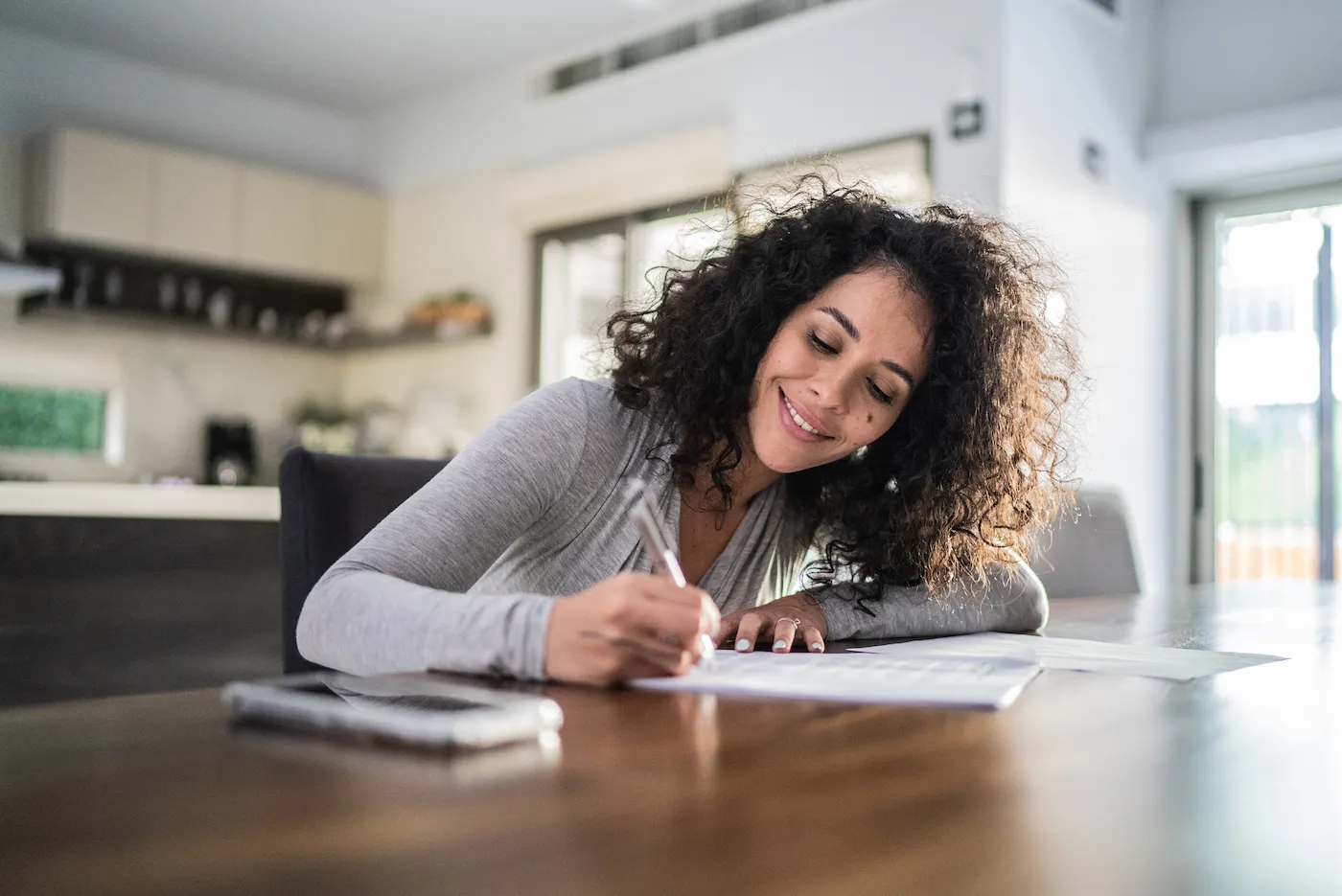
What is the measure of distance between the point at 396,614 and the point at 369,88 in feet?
17.7

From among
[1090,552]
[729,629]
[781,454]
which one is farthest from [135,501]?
[1090,552]

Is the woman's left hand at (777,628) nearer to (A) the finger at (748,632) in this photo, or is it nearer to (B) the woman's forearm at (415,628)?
(A) the finger at (748,632)

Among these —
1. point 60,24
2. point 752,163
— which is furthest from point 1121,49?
point 60,24

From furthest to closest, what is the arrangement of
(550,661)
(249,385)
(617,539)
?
(249,385)
(617,539)
(550,661)

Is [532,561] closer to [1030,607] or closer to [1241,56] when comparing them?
[1030,607]

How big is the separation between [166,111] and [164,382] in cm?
131

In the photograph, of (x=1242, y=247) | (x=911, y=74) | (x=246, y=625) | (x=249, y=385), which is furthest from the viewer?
(x=249, y=385)

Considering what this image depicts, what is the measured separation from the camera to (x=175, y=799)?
0.45m

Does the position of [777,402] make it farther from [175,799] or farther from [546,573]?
[175,799]

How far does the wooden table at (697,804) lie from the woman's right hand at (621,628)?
0.05m

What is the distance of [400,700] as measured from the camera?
619 mm

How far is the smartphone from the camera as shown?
55 centimetres

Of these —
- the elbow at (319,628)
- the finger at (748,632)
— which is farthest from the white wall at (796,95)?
the elbow at (319,628)

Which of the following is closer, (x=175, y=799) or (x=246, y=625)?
(x=175, y=799)
